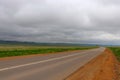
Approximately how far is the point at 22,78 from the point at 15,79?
1.58ft

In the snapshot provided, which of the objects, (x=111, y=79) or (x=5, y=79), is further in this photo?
(x=111, y=79)

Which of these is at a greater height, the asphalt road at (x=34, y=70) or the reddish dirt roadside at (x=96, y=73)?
the asphalt road at (x=34, y=70)

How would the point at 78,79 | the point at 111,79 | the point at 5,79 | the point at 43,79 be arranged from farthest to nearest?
the point at 111,79
the point at 78,79
the point at 43,79
the point at 5,79

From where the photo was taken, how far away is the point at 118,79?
13.5m

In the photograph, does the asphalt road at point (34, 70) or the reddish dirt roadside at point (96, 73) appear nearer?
the asphalt road at point (34, 70)

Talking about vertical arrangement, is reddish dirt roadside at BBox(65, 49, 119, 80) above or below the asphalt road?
below

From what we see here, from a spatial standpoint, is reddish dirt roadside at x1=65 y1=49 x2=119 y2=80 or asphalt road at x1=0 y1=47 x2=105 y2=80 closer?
asphalt road at x1=0 y1=47 x2=105 y2=80

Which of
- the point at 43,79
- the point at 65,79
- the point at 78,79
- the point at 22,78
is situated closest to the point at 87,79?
the point at 78,79

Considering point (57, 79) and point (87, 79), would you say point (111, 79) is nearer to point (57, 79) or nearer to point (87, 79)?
point (87, 79)

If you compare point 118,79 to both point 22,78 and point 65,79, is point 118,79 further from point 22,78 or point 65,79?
point 22,78

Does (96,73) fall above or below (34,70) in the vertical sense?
below

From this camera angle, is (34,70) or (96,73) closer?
(34,70)

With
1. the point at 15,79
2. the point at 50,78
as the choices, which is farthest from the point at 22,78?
the point at 50,78

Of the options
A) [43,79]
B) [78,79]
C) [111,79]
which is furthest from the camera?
[111,79]
